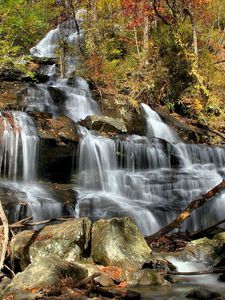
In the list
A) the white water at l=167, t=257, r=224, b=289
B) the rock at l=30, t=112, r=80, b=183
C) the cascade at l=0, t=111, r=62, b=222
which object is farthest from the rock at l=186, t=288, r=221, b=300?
the rock at l=30, t=112, r=80, b=183

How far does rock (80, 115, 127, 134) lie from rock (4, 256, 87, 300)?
10332 mm

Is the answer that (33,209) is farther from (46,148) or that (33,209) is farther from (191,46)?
(191,46)

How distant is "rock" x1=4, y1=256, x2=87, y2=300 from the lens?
576 cm

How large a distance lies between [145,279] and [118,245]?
98cm

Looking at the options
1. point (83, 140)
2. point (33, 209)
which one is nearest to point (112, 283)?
point (33, 209)

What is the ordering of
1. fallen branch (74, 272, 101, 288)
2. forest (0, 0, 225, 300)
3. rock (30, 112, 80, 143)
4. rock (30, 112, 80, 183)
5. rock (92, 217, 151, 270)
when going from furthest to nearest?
rock (30, 112, 80, 143)
rock (30, 112, 80, 183)
rock (92, 217, 151, 270)
forest (0, 0, 225, 300)
fallen branch (74, 272, 101, 288)

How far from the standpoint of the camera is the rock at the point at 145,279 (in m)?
6.73

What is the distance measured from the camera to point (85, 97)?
63.9 feet

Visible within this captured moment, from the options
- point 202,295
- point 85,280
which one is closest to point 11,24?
point 85,280

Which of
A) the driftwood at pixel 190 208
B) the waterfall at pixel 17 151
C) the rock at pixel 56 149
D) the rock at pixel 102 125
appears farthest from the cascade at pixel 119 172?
the driftwood at pixel 190 208

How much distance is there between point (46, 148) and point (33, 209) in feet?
11.7

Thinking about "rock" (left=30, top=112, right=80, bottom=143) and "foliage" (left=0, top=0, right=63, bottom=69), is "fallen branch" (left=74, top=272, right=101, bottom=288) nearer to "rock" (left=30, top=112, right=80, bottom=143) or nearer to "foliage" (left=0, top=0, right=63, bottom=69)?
"rock" (left=30, top=112, right=80, bottom=143)

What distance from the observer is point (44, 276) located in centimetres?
594

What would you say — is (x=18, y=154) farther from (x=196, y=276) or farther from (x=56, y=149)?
(x=196, y=276)
